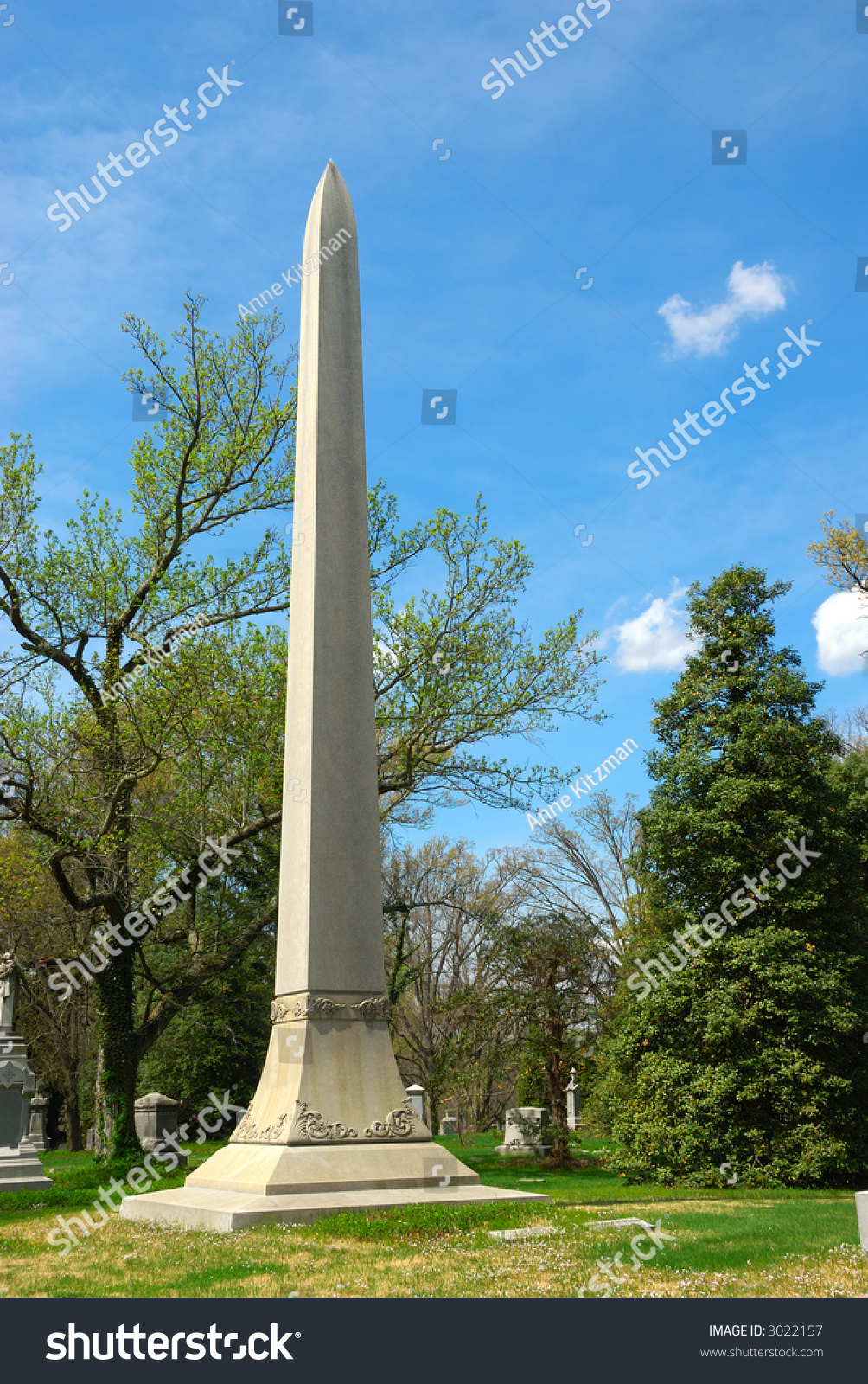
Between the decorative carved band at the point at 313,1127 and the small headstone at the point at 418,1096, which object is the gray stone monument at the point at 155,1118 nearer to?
the small headstone at the point at 418,1096

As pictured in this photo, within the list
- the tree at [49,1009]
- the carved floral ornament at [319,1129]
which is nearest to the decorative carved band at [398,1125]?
the carved floral ornament at [319,1129]

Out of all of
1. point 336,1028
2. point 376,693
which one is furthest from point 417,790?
point 336,1028

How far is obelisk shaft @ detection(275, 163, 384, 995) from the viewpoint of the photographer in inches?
468

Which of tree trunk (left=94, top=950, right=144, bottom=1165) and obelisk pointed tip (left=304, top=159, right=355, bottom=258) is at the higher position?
obelisk pointed tip (left=304, top=159, right=355, bottom=258)

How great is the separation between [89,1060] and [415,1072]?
40.8 feet

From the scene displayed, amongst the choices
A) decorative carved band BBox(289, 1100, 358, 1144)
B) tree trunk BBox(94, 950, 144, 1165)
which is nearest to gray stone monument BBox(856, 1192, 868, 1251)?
decorative carved band BBox(289, 1100, 358, 1144)

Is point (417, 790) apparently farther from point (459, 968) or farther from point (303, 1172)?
point (459, 968)

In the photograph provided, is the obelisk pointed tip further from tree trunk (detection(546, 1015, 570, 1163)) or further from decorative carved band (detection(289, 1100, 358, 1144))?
tree trunk (detection(546, 1015, 570, 1163))

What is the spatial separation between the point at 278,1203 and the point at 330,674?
5.69 metres

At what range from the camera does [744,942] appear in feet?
56.4

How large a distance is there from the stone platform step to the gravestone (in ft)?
49.9

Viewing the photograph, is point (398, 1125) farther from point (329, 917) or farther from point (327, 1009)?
point (329, 917)

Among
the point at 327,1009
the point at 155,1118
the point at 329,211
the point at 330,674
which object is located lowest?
the point at 155,1118

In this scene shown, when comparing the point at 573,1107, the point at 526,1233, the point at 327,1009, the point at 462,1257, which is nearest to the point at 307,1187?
the point at 327,1009
